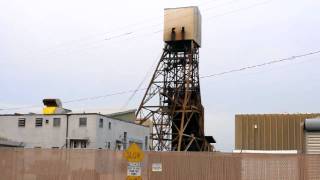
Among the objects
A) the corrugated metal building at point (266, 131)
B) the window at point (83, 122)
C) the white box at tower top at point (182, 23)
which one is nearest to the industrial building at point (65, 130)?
the window at point (83, 122)

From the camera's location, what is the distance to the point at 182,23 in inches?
2420

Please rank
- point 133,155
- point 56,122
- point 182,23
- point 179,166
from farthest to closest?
point 182,23
point 56,122
point 179,166
point 133,155

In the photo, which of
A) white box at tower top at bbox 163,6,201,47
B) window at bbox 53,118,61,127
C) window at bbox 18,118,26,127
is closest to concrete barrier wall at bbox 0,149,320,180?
window at bbox 53,118,61,127

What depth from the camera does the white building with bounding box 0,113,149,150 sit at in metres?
52.1

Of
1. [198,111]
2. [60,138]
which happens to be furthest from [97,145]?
[198,111]

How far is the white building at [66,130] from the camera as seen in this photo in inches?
2050

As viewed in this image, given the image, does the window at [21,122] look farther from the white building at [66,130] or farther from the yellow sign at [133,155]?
the yellow sign at [133,155]

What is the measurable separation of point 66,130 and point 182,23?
17750 mm

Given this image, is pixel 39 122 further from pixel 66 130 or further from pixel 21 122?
pixel 66 130

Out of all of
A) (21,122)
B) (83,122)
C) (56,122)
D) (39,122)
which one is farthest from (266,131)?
(21,122)

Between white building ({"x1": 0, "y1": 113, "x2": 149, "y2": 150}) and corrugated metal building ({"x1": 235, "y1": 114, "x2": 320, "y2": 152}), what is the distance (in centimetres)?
1436

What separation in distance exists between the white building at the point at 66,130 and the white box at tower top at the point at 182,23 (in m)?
11.3

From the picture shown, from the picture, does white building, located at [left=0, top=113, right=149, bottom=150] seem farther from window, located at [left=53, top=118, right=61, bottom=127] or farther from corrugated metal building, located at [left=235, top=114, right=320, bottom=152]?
corrugated metal building, located at [left=235, top=114, right=320, bottom=152]

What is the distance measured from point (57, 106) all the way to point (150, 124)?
13.1 meters
